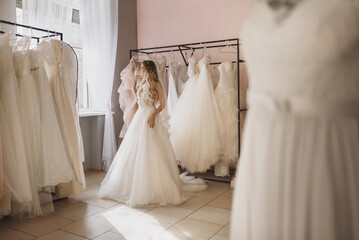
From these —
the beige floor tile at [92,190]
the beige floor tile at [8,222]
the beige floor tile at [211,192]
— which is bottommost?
the beige floor tile at [8,222]

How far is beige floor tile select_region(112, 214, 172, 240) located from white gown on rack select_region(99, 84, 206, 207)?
33 cm

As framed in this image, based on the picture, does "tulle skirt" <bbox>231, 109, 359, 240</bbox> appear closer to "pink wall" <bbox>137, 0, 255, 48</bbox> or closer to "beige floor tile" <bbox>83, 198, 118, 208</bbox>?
"beige floor tile" <bbox>83, 198, 118, 208</bbox>

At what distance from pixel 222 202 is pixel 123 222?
1.15 m

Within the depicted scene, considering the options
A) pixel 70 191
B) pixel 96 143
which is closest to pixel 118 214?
pixel 70 191

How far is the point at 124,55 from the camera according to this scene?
5.49m

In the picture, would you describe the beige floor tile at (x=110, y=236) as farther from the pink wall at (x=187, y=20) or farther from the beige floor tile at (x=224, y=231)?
the pink wall at (x=187, y=20)

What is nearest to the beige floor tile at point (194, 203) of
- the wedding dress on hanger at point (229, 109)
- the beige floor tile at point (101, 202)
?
the beige floor tile at point (101, 202)

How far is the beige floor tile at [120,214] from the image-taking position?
298 centimetres

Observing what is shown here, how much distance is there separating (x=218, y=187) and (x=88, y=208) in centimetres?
164

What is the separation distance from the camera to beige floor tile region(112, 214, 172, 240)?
267 centimetres

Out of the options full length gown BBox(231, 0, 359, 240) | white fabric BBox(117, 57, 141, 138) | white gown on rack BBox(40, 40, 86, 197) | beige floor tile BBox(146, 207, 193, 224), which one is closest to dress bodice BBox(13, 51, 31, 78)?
white gown on rack BBox(40, 40, 86, 197)

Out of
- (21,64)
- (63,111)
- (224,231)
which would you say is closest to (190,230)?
(224,231)

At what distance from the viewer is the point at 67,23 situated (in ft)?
14.6

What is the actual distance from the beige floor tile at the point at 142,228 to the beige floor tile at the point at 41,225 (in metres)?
0.55
